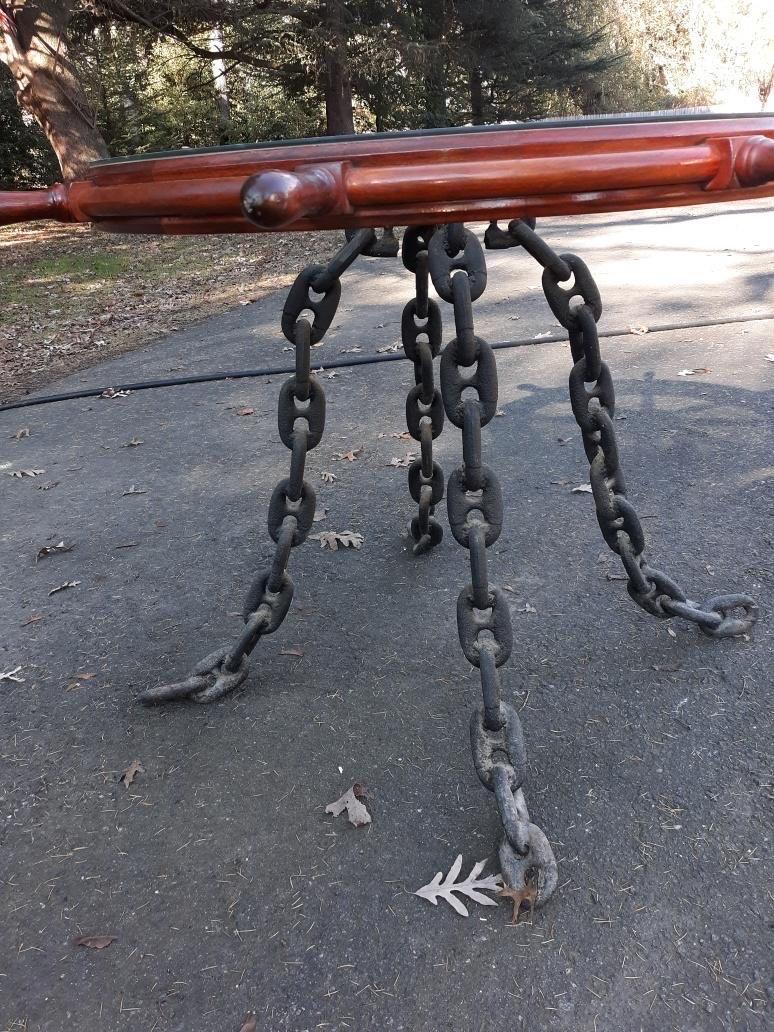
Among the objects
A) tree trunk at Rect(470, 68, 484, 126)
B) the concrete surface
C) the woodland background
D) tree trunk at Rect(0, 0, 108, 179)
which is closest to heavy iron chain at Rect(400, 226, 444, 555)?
the concrete surface

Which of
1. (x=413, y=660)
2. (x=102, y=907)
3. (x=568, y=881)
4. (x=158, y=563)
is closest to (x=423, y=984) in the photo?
(x=568, y=881)

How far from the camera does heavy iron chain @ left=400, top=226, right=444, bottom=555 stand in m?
2.04

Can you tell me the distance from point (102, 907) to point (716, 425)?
11.1 ft

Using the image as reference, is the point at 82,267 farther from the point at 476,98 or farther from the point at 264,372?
the point at 476,98

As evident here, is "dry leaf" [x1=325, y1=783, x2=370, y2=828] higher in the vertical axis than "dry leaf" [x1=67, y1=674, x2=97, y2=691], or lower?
lower

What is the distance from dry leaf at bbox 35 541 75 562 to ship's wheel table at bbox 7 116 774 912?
125cm

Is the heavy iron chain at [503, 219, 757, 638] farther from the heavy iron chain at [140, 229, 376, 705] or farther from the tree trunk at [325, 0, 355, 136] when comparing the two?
the tree trunk at [325, 0, 355, 136]

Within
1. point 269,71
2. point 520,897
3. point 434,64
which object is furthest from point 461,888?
point 269,71

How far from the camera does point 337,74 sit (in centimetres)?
1370

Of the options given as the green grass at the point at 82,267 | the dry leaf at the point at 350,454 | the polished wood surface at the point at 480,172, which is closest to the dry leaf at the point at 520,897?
the polished wood surface at the point at 480,172

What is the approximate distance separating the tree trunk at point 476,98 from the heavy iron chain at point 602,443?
17.4m

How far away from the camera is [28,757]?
82.8 inches

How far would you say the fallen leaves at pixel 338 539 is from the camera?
307 cm

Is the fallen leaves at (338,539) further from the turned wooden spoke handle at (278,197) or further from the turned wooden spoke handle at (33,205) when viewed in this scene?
the turned wooden spoke handle at (278,197)
